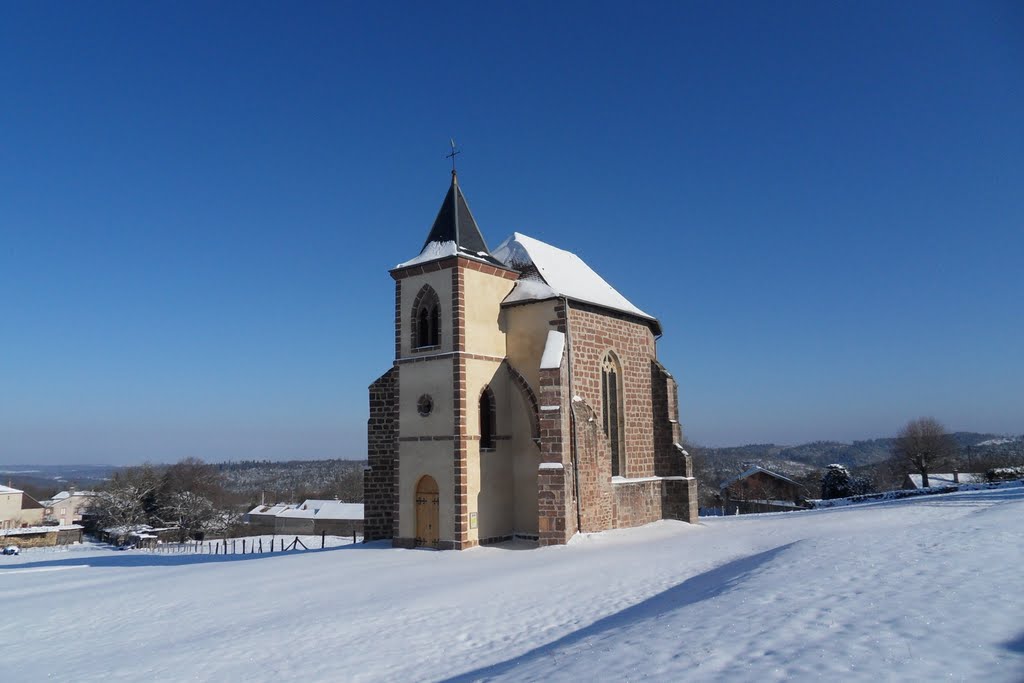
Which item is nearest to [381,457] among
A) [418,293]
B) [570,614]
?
[418,293]

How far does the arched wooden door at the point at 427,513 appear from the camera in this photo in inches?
742

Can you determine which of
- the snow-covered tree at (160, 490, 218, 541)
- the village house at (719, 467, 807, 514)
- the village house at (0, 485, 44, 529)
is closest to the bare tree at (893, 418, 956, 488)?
the village house at (719, 467, 807, 514)

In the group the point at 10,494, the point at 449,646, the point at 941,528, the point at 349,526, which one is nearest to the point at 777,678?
the point at 449,646

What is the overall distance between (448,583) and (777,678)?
354 inches

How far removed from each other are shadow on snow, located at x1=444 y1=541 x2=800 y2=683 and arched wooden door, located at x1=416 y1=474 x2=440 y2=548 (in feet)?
28.4

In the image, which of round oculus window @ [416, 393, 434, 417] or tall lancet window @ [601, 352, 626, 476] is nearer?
round oculus window @ [416, 393, 434, 417]

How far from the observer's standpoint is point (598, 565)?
14.4m

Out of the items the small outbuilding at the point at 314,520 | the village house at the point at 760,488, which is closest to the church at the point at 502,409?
the village house at the point at 760,488

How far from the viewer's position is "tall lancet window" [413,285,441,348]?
1990cm

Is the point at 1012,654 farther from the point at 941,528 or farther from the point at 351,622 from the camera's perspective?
the point at 351,622

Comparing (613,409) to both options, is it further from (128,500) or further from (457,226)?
(128,500)

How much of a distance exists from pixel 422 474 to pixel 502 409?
3192 mm

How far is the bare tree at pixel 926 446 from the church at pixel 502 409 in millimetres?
52613

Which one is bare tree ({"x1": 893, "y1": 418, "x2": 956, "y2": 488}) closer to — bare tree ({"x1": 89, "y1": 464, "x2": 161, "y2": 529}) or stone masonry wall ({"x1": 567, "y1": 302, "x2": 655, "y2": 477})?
stone masonry wall ({"x1": 567, "y1": 302, "x2": 655, "y2": 477})
